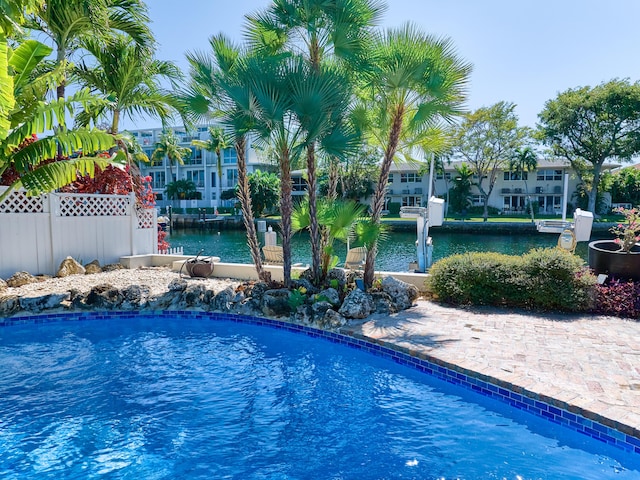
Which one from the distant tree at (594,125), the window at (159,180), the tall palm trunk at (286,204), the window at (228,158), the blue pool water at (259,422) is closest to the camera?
the blue pool water at (259,422)

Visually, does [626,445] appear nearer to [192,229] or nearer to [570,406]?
[570,406]

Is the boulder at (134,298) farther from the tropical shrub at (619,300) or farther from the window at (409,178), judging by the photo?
the window at (409,178)

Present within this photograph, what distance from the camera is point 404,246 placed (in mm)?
29234

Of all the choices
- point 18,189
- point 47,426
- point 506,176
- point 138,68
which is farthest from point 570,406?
point 506,176

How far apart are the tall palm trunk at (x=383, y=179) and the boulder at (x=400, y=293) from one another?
40 centimetres

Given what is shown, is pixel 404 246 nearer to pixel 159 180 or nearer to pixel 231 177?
pixel 231 177

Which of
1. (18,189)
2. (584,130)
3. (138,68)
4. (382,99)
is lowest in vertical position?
(18,189)

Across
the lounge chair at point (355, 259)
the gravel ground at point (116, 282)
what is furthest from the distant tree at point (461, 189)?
the gravel ground at point (116, 282)

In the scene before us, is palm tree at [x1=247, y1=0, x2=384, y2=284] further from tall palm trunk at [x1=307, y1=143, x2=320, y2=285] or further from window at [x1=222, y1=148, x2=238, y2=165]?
window at [x1=222, y1=148, x2=238, y2=165]

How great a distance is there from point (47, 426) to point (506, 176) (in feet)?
191

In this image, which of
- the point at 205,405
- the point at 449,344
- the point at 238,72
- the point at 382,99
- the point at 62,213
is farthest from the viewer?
the point at 62,213

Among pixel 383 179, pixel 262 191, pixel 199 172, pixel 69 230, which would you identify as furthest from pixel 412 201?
pixel 383 179

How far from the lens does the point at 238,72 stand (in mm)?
7742

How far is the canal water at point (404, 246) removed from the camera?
2283 cm
